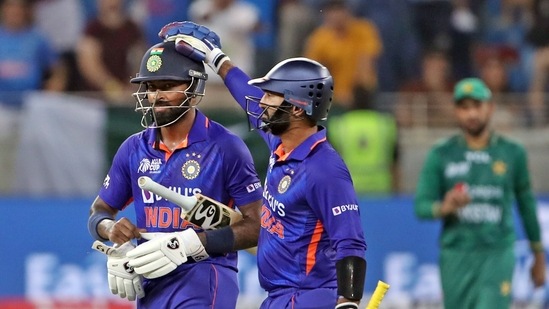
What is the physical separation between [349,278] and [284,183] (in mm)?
656

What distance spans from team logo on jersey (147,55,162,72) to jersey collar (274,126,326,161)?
92 cm

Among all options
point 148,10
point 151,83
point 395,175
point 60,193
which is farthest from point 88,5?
point 151,83

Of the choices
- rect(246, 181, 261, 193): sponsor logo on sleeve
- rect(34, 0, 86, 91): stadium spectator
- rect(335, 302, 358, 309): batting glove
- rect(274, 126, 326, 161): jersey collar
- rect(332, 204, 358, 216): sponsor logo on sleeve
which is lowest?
rect(335, 302, 358, 309): batting glove

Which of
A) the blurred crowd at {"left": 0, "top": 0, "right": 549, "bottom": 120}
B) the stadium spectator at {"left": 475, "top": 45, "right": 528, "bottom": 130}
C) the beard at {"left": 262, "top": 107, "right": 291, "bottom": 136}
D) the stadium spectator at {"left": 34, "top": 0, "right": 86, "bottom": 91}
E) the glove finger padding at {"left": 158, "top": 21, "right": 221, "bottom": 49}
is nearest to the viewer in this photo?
the beard at {"left": 262, "top": 107, "right": 291, "bottom": 136}

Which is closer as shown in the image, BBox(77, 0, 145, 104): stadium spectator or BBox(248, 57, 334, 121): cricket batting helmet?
BBox(248, 57, 334, 121): cricket batting helmet

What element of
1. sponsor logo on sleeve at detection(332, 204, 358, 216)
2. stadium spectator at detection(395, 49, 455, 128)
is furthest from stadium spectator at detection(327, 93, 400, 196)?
sponsor logo on sleeve at detection(332, 204, 358, 216)

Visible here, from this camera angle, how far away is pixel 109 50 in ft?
46.7

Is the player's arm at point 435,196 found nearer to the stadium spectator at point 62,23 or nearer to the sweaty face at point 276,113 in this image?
the sweaty face at point 276,113

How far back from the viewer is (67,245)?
1237 cm

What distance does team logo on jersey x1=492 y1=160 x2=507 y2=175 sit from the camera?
32.5ft

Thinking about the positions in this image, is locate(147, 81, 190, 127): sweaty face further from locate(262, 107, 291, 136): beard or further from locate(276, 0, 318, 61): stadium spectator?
locate(276, 0, 318, 61): stadium spectator

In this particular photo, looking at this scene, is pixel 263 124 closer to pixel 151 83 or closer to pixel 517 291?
pixel 151 83

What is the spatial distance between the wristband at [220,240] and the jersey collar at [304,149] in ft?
1.89

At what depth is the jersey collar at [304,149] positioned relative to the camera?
6.56 meters
